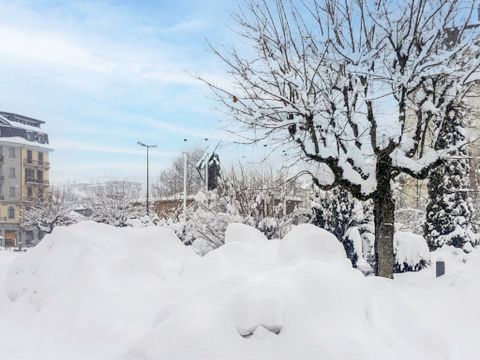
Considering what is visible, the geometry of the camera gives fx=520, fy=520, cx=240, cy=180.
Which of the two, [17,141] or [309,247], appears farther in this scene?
[17,141]

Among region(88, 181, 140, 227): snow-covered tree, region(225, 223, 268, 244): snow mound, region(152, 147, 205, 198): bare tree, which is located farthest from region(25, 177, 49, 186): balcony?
region(225, 223, 268, 244): snow mound

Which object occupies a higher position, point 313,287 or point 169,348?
point 313,287

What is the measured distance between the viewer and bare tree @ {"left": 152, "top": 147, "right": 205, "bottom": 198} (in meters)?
48.9

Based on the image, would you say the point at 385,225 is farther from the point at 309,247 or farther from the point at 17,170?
the point at 17,170

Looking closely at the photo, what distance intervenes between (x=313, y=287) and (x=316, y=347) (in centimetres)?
73

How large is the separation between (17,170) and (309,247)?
6760cm

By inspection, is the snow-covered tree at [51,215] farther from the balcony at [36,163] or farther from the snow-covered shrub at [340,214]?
the snow-covered shrub at [340,214]

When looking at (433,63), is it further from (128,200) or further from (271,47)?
(128,200)

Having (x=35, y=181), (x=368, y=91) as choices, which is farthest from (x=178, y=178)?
(x=368, y=91)

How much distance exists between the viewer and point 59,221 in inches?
1831

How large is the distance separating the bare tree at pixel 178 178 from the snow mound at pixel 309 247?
126 ft

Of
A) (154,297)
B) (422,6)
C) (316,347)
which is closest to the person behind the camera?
(316,347)

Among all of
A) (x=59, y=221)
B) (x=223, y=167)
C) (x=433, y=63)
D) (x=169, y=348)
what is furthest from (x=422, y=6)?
(x=59, y=221)

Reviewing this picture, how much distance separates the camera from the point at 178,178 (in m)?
51.9
